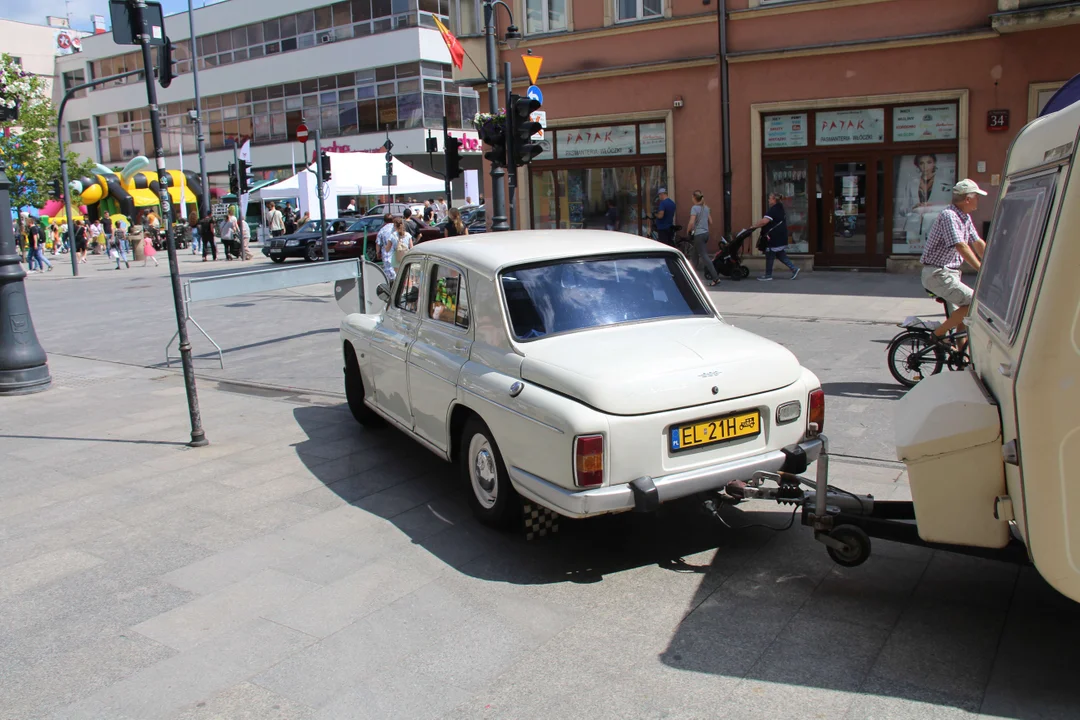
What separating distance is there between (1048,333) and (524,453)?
253cm

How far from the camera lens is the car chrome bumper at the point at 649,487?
446 cm

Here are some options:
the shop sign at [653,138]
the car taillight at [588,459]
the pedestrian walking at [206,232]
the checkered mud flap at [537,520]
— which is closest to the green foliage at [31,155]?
the pedestrian walking at [206,232]

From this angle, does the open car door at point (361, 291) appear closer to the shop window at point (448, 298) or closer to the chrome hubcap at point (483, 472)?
the shop window at point (448, 298)

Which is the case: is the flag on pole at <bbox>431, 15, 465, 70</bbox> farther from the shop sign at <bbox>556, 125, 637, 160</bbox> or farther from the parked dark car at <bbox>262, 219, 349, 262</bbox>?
the parked dark car at <bbox>262, 219, 349, 262</bbox>

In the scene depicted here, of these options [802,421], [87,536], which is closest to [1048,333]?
[802,421]

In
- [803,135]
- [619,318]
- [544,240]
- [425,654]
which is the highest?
[803,135]

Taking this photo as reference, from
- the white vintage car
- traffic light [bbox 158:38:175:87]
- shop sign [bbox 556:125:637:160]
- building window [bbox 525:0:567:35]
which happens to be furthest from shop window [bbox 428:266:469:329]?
building window [bbox 525:0:567:35]

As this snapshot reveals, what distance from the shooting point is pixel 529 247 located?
5812 millimetres

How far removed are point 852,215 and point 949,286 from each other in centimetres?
1079

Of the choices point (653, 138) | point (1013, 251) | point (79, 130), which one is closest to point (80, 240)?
point (653, 138)

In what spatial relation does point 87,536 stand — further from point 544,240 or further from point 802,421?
point 802,421

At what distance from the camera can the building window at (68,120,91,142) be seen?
6138 centimetres

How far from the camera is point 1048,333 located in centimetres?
311

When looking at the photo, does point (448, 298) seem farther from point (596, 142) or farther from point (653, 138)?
point (596, 142)
